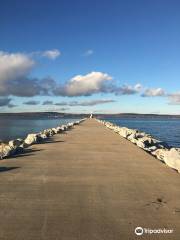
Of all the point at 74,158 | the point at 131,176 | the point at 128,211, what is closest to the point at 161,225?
the point at 128,211

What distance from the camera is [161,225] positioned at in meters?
5.24

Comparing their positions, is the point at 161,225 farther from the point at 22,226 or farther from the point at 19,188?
the point at 19,188

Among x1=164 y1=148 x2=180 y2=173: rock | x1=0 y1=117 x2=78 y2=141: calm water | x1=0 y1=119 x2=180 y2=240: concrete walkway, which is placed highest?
x1=164 y1=148 x2=180 y2=173: rock

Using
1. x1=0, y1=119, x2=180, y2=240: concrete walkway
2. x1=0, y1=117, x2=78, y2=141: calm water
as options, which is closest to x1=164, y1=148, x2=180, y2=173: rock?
x1=0, y1=119, x2=180, y2=240: concrete walkway

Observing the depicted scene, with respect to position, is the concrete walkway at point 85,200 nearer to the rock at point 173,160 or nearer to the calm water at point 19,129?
the rock at point 173,160

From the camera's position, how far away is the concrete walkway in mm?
4977

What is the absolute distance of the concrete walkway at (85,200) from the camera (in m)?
4.98

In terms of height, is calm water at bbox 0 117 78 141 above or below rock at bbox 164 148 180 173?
below

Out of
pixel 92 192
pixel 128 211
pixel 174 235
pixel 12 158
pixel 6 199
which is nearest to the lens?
pixel 174 235

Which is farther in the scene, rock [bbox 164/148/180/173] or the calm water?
the calm water

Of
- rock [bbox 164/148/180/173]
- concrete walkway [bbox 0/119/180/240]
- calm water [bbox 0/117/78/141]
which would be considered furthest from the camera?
calm water [bbox 0/117/78/141]

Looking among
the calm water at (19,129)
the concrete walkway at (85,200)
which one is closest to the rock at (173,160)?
the concrete walkway at (85,200)

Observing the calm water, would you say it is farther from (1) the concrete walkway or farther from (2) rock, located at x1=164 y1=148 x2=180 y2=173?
(1) the concrete walkway

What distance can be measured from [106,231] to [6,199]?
87.5 inches
